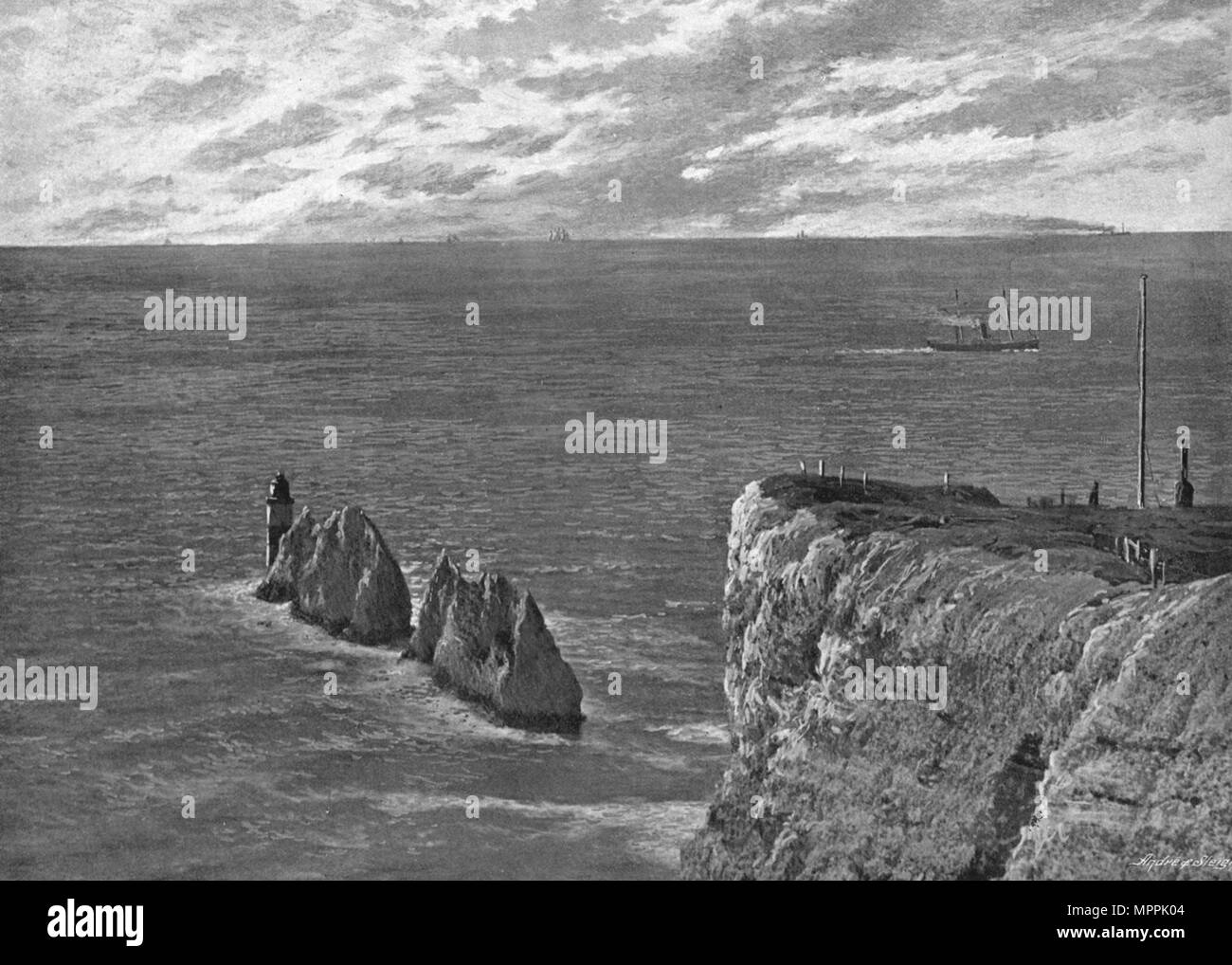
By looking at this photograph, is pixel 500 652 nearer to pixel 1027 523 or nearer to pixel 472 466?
pixel 472 466

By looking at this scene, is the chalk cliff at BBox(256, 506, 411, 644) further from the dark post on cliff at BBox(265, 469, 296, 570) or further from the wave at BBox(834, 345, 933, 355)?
the wave at BBox(834, 345, 933, 355)

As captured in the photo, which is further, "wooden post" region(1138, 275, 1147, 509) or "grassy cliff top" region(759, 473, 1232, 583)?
"wooden post" region(1138, 275, 1147, 509)

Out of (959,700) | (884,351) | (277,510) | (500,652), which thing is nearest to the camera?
(959,700)
